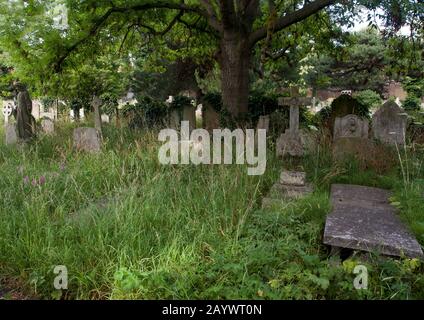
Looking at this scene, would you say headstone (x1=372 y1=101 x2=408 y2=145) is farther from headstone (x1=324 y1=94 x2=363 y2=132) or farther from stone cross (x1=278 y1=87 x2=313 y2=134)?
stone cross (x1=278 y1=87 x2=313 y2=134)

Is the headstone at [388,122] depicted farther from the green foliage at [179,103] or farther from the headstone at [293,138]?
the green foliage at [179,103]

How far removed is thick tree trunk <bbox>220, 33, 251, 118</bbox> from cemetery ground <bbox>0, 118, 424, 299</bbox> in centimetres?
406

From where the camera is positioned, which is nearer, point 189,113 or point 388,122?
point 388,122

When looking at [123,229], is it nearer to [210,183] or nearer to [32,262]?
[32,262]

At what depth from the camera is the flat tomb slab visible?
340 cm

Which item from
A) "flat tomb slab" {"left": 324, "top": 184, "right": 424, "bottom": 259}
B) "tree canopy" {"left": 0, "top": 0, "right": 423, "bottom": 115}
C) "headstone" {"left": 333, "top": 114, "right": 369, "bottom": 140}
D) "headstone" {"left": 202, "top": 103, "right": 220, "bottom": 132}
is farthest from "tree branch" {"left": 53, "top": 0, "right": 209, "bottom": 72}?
"flat tomb slab" {"left": 324, "top": 184, "right": 424, "bottom": 259}

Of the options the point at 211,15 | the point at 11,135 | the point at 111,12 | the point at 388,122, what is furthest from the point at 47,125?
the point at 388,122

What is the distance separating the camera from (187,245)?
3363 mm

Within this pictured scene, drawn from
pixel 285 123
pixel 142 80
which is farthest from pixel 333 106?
pixel 142 80

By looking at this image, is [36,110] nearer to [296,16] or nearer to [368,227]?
[296,16]

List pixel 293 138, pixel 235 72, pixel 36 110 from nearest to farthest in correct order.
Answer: pixel 293 138
pixel 235 72
pixel 36 110

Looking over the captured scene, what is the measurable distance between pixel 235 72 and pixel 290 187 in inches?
180

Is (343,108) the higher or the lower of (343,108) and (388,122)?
the higher

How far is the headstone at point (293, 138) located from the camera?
218 inches
